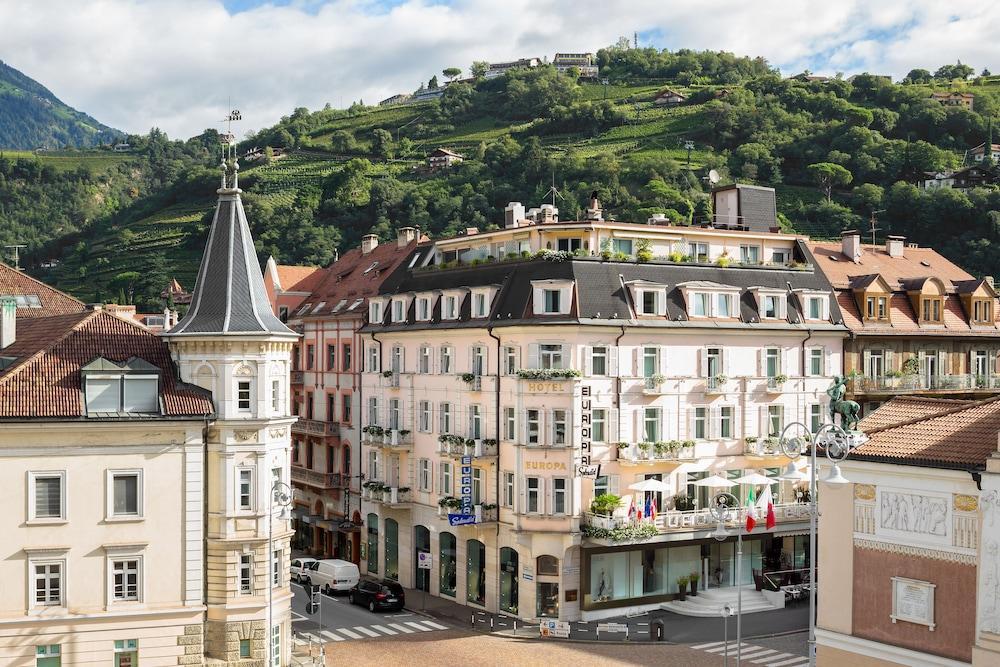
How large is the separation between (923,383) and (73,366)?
4058cm

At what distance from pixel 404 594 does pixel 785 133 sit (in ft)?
302

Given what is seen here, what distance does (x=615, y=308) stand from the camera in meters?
51.2

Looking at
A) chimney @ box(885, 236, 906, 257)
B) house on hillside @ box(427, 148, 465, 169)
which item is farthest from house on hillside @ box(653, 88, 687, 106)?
chimney @ box(885, 236, 906, 257)

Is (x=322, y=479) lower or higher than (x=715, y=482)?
lower

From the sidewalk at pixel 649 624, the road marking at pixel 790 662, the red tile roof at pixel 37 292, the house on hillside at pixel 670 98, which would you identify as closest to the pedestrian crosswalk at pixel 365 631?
the sidewalk at pixel 649 624

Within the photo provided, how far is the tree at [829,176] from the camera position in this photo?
114 meters

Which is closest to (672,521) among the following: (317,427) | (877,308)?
(877,308)

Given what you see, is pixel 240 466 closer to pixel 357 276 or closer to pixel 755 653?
pixel 755 653

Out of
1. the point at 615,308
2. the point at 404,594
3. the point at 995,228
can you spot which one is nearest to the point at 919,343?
the point at 615,308

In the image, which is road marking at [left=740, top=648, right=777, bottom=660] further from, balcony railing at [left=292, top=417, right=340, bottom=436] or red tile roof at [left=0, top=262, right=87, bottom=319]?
red tile roof at [left=0, top=262, right=87, bottom=319]

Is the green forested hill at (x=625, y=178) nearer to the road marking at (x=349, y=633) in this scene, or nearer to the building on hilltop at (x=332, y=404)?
the building on hilltop at (x=332, y=404)

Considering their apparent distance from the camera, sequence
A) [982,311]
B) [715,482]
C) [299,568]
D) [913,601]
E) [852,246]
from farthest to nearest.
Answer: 1. [982,311]
2. [852,246]
3. [299,568]
4. [715,482]
5. [913,601]

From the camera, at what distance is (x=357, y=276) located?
235 ft

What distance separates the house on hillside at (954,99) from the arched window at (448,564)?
109533 millimetres
